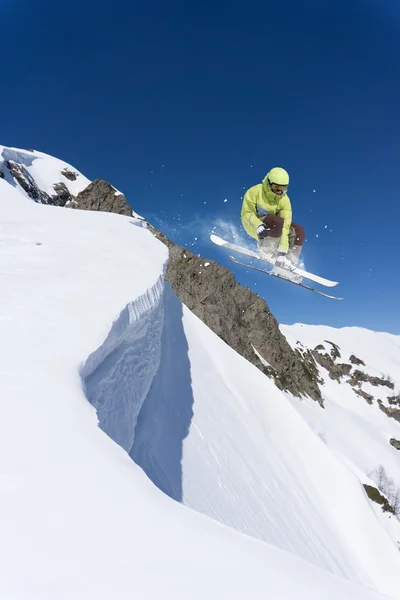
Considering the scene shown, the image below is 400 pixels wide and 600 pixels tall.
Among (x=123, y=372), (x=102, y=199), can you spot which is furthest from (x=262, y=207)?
(x=102, y=199)

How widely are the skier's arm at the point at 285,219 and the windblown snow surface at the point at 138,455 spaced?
14.2 ft

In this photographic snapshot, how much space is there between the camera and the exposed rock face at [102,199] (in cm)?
5788

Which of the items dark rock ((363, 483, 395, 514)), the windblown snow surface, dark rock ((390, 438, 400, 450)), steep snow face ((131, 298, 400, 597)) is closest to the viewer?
the windblown snow surface

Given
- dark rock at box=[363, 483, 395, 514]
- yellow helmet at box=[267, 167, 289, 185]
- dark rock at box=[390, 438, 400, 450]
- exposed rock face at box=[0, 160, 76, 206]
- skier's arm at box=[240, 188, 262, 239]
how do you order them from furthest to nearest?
dark rock at box=[390, 438, 400, 450], exposed rock face at box=[0, 160, 76, 206], dark rock at box=[363, 483, 395, 514], skier's arm at box=[240, 188, 262, 239], yellow helmet at box=[267, 167, 289, 185]

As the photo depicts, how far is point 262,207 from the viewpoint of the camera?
12289mm

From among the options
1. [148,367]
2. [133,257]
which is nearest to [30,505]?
[148,367]

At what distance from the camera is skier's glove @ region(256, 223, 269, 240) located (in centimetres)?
1238

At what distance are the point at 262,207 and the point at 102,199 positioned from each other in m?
52.2

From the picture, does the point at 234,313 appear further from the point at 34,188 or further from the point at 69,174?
the point at 69,174

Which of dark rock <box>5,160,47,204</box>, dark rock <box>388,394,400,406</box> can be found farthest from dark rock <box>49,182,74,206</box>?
dark rock <box>388,394,400,406</box>

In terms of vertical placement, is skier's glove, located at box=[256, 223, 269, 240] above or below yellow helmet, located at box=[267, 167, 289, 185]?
below

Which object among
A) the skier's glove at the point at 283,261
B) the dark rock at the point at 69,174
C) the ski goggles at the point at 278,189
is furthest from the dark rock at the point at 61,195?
the ski goggles at the point at 278,189

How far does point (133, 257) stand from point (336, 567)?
29.2 feet

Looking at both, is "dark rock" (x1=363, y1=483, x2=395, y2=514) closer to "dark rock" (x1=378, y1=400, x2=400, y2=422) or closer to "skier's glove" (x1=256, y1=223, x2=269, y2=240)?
"skier's glove" (x1=256, y1=223, x2=269, y2=240)
